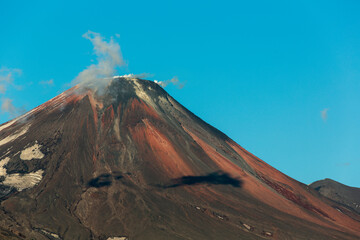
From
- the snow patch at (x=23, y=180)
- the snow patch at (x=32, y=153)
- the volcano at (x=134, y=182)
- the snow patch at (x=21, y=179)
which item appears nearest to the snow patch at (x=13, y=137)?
the volcano at (x=134, y=182)

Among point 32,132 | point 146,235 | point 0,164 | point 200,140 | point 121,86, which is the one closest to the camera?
point 146,235

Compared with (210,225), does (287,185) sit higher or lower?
higher

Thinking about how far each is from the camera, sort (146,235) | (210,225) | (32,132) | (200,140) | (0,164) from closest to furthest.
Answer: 1. (146,235)
2. (210,225)
3. (0,164)
4. (32,132)
5. (200,140)

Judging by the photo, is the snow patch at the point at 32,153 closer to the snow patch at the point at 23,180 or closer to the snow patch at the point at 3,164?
the snow patch at the point at 3,164

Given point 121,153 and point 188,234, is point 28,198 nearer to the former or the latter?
point 121,153

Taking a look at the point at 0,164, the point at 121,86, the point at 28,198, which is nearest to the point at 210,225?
the point at 28,198

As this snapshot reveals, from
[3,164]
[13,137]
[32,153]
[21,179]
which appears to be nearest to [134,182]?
[21,179]

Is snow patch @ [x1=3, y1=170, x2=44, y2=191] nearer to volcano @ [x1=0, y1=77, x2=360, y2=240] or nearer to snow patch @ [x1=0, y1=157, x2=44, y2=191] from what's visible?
snow patch @ [x1=0, y1=157, x2=44, y2=191]

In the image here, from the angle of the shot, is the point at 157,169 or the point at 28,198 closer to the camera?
the point at 28,198
